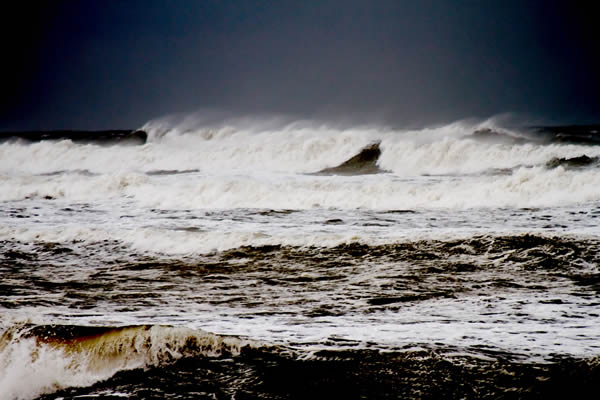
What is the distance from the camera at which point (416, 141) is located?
65.9 feet

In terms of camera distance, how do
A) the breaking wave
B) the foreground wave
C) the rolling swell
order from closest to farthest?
the foreground wave
the breaking wave
the rolling swell

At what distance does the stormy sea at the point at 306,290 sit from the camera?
3297 mm

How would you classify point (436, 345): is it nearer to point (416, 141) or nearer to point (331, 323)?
point (331, 323)

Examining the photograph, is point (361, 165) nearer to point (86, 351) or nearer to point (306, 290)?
point (306, 290)

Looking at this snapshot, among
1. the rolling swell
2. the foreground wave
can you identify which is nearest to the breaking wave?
the foreground wave

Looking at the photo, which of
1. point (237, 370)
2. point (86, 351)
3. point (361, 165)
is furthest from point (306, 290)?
point (361, 165)

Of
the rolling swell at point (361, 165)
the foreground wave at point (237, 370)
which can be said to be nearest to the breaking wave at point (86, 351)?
the foreground wave at point (237, 370)

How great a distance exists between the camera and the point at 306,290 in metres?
5.50

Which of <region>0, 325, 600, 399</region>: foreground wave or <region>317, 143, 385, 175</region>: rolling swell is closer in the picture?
<region>0, 325, 600, 399</region>: foreground wave

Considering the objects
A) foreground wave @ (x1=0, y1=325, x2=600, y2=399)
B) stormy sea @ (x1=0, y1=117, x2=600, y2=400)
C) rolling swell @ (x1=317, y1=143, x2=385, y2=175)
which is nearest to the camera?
foreground wave @ (x1=0, y1=325, x2=600, y2=399)

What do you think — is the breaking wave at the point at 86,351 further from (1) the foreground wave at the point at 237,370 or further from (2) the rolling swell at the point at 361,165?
(2) the rolling swell at the point at 361,165

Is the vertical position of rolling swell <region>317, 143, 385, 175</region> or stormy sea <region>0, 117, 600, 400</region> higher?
rolling swell <region>317, 143, 385, 175</region>

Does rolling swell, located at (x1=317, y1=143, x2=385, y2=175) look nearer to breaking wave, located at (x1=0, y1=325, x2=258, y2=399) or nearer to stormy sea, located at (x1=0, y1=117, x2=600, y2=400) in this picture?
stormy sea, located at (x1=0, y1=117, x2=600, y2=400)

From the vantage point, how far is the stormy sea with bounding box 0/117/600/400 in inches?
130
